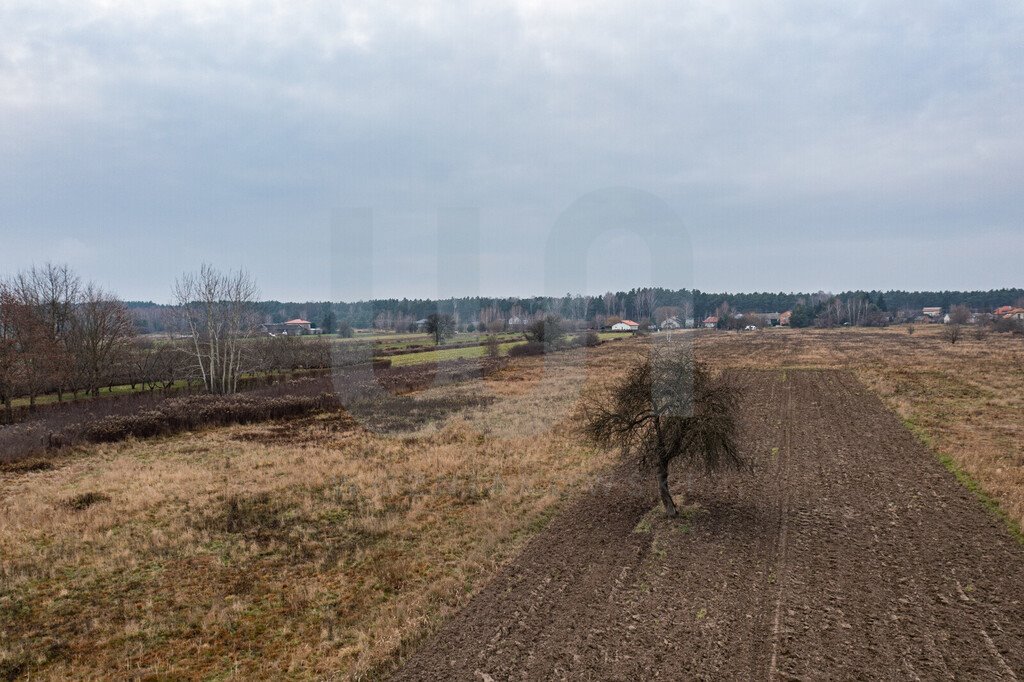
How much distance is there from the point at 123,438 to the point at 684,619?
1171 inches

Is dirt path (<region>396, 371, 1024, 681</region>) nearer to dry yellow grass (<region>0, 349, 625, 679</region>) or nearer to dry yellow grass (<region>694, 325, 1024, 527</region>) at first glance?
dry yellow grass (<region>0, 349, 625, 679</region>)

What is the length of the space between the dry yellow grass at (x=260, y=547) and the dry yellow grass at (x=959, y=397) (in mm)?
12254

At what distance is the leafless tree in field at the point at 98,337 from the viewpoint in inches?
1690

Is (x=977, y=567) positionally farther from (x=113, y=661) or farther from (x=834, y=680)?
(x=113, y=661)

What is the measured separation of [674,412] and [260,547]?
11230 millimetres

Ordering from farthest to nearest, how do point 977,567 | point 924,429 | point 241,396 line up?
point 241,396, point 924,429, point 977,567

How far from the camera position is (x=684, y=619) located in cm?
920

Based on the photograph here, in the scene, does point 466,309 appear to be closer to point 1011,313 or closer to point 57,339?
point 57,339

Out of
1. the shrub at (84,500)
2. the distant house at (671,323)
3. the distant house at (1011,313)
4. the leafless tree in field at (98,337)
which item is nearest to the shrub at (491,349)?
the distant house at (671,323)

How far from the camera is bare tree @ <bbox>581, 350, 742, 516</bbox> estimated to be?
1302cm

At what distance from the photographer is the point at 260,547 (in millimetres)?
13742

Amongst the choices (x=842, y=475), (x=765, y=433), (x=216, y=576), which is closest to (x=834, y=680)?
(x=842, y=475)

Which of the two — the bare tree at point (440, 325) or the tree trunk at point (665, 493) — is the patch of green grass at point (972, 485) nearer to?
the tree trunk at point (665, 493)

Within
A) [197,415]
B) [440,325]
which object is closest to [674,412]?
[197,415]
